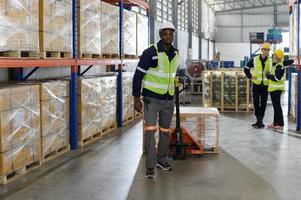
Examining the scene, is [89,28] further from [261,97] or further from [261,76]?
[261,97]

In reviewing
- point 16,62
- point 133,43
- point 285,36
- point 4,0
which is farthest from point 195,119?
point 285,36

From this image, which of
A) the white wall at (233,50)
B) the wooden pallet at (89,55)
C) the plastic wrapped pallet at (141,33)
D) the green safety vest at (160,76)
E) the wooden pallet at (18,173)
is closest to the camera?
the wooden pallet at (18,173)

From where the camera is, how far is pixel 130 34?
1122cm

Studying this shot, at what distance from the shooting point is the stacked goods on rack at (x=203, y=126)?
7.54 m

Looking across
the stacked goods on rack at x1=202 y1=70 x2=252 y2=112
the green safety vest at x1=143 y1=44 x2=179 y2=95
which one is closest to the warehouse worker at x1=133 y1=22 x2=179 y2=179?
the green safety vest at x1=143 y1=44 x2=179 y2=95

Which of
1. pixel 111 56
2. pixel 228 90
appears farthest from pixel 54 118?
pixel 228 90

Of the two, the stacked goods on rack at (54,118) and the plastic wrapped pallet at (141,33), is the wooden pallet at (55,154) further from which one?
the plastic wrapped pallet at (141,33)

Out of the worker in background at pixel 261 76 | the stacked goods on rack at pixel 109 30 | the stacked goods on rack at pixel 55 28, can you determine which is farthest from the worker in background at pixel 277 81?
the stacked goods on rack at pixel 55 28

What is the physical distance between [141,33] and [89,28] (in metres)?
3.87

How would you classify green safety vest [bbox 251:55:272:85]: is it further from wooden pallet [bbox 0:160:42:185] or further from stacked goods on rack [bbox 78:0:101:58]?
wooden pallet [bbox 0:160:42:185]

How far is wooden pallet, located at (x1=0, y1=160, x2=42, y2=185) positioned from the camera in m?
5.68

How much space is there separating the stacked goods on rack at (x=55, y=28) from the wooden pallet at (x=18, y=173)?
1579 mm

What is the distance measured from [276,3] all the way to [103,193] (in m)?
37.9

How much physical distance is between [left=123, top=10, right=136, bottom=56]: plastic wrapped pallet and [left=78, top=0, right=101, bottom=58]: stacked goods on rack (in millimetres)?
1795
